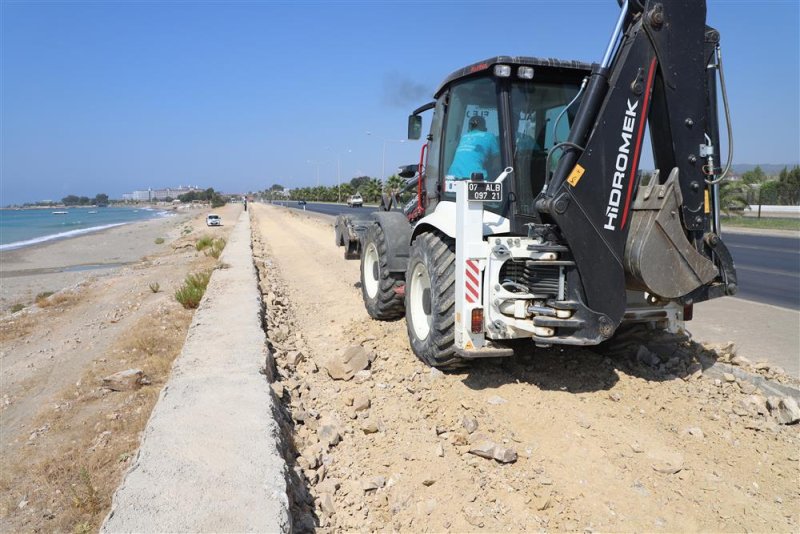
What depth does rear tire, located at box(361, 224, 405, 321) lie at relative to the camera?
6.94 metres

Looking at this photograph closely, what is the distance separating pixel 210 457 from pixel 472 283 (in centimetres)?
232

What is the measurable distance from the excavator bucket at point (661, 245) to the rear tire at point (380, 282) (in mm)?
3206

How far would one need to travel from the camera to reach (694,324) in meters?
8.03

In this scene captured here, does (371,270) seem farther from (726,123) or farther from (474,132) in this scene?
(726,123)

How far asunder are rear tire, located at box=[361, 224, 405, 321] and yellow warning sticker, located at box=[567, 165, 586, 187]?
10.1 feet

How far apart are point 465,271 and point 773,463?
251 centimetres

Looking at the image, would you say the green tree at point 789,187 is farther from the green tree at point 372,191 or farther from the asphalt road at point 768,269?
the green tree at point 372,191

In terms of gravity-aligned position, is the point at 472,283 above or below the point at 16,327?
above

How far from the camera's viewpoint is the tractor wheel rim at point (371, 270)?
7.70 m

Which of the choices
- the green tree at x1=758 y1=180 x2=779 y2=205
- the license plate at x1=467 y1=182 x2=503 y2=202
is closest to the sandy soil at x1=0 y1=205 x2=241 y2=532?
the license plate at x1=467 y1=182 x2=503 y2=202

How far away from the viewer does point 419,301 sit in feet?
18.6

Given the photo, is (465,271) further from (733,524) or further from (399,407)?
(733,524)

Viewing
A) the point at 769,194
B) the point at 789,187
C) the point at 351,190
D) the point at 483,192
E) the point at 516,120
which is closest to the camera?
the point at 483,192

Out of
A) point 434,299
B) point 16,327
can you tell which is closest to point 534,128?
point 434,299
